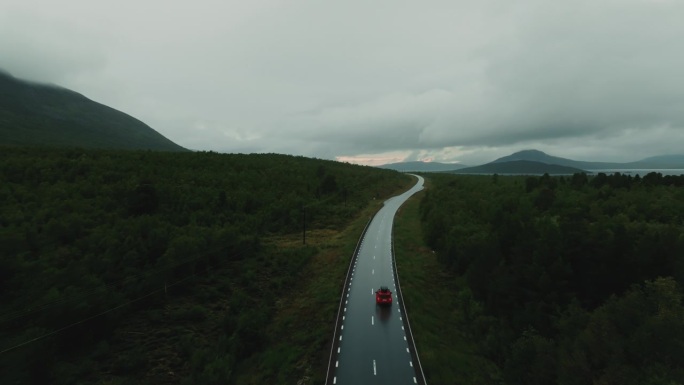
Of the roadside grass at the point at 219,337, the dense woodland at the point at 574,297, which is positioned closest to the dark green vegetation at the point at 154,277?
the roadside grass at the point at 219,337

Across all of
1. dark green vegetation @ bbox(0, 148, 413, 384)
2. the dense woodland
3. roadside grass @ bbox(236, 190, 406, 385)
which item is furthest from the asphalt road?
the dense woodland

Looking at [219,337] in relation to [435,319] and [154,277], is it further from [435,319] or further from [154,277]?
[435,319]

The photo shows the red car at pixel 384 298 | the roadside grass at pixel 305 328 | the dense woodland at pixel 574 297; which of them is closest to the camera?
the dense woodland at pixel 574 297

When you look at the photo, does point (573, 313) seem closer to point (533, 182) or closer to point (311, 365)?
point (311, 365)

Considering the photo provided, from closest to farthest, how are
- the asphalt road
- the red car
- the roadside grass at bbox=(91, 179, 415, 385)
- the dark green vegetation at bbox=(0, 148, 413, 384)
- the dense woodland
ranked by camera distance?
the dense woodland → the asphalt road → the roadside grass at bbox=(91, 179, 415, 385) → the dark green vegetation at bbox=(0, 148, 413, 384) → the red car

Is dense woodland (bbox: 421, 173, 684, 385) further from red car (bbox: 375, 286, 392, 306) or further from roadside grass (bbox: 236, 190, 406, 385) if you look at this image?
roadside grass (bbox: 236, 190, 406, 385)

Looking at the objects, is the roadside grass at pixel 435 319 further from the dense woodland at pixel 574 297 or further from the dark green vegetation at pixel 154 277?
the dark green vegetation at pixel 154 277
